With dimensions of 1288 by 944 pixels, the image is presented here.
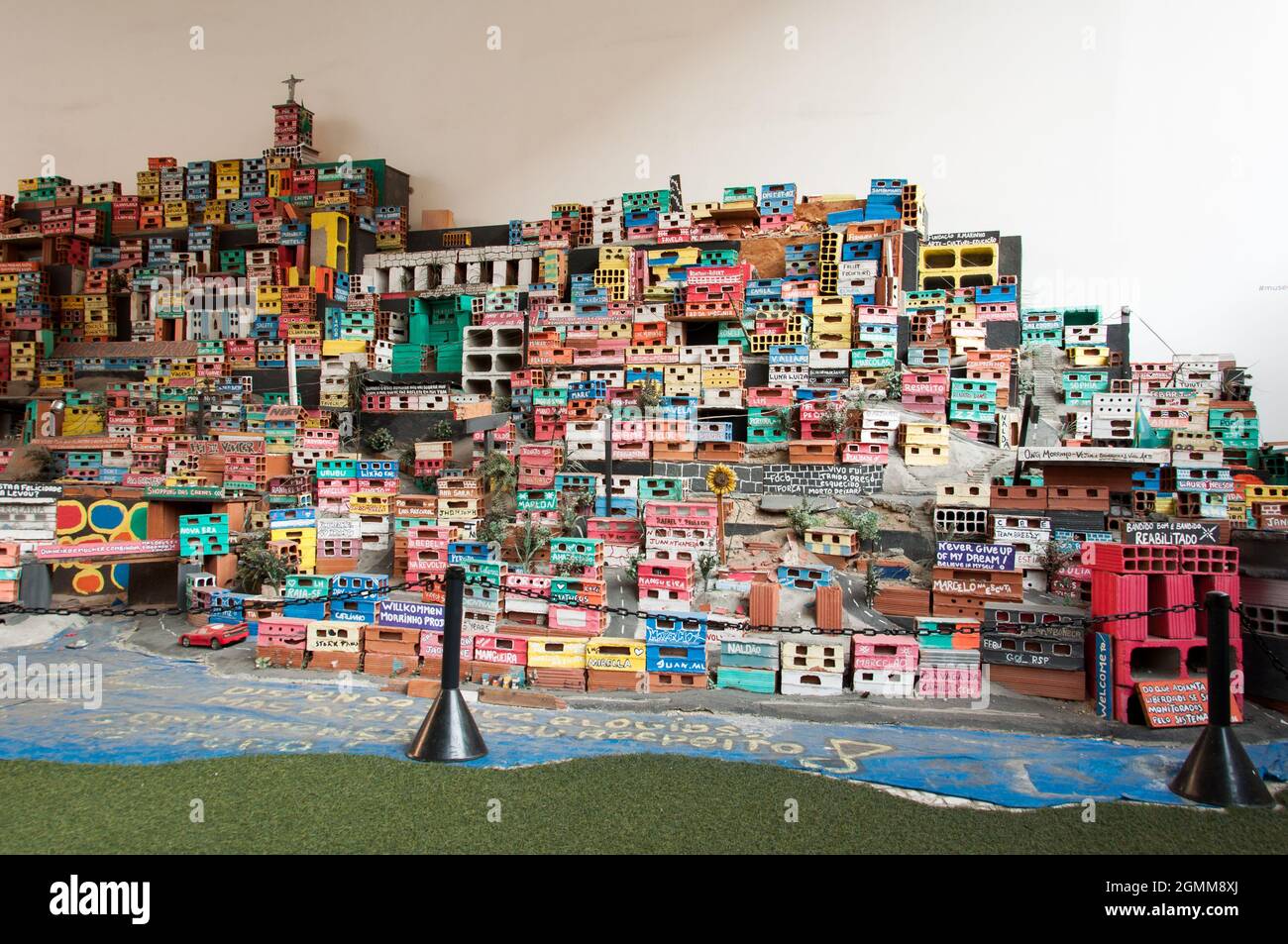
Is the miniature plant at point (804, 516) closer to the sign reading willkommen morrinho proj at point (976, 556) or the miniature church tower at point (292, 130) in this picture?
the sign reading willkommen morrinho proj at point (976, 556)

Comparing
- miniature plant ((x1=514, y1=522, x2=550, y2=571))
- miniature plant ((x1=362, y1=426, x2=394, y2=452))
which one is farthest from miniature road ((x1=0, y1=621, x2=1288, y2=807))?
miniature plant ((x1=362, y1=426, x2=394, y2=452))

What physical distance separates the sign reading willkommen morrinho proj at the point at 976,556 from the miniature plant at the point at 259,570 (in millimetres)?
8961

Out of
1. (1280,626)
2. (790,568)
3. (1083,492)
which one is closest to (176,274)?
(790,568)

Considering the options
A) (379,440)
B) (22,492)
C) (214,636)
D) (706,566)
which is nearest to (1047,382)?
(706,566)

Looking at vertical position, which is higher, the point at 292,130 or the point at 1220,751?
the point at 292,130

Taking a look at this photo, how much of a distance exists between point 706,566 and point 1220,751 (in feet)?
21.3

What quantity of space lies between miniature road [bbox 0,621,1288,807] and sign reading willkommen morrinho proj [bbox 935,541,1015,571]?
2.81m

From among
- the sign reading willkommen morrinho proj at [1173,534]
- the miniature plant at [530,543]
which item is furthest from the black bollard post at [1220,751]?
the miniature plant at [530,543]

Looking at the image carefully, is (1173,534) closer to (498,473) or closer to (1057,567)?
(1057,567)

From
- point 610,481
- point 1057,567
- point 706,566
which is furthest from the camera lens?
point 610,481

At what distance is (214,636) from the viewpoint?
11492 millimetres

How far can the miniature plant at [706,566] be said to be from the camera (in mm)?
11898

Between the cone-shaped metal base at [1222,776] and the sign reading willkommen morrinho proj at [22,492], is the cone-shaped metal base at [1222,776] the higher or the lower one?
the lower one
